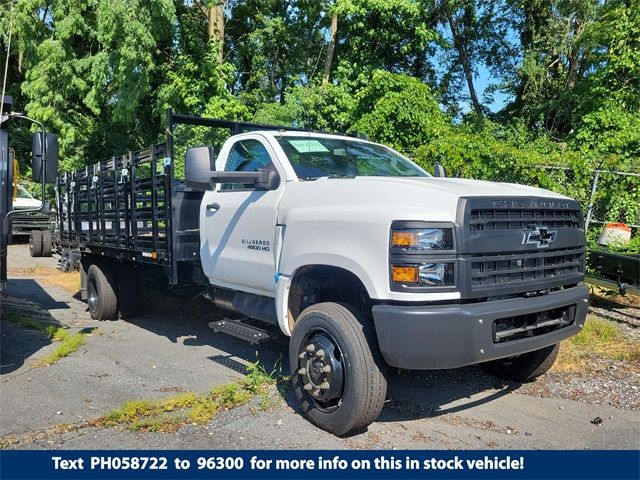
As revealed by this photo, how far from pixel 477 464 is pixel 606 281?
445 cm

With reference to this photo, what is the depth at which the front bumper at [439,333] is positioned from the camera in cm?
353

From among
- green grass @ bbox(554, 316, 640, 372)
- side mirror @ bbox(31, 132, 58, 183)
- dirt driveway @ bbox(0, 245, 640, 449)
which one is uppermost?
side mirror @ bbox(31, 132, 58, 183)

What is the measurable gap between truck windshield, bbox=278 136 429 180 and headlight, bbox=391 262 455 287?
1.41m

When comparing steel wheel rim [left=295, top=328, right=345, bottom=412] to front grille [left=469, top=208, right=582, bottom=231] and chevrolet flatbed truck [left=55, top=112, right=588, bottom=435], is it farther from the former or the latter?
front grille [left=469, top=208, right=582, bottom=231]

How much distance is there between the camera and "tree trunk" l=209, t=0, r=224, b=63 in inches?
615

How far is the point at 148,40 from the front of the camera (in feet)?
45.4

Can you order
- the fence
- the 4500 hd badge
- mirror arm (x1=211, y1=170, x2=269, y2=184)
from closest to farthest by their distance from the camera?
mirror arm (x1=211, y1=170, x2=269, y2=184) → the 4500 hd badge → the fence

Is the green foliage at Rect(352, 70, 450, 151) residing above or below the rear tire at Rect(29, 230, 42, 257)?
above

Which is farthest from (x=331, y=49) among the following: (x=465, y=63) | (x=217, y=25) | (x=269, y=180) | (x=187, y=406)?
(x=187, y=406)

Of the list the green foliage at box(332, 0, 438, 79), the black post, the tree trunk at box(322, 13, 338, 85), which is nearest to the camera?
the black post

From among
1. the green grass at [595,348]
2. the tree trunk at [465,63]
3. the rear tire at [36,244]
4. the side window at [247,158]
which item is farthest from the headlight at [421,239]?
the tree trunk at [465,63]

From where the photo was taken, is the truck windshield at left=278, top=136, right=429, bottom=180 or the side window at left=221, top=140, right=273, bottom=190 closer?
the truck windshield at left=278, top=136, right=429, bottom=180

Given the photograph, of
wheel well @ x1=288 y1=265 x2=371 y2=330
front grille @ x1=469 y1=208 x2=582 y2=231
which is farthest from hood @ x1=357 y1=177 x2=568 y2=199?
wheel well @ x1=288 y1=265 x2=371 y2=330

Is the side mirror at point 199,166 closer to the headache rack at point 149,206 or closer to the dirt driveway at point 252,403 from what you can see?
the headache rack at point 149,206
